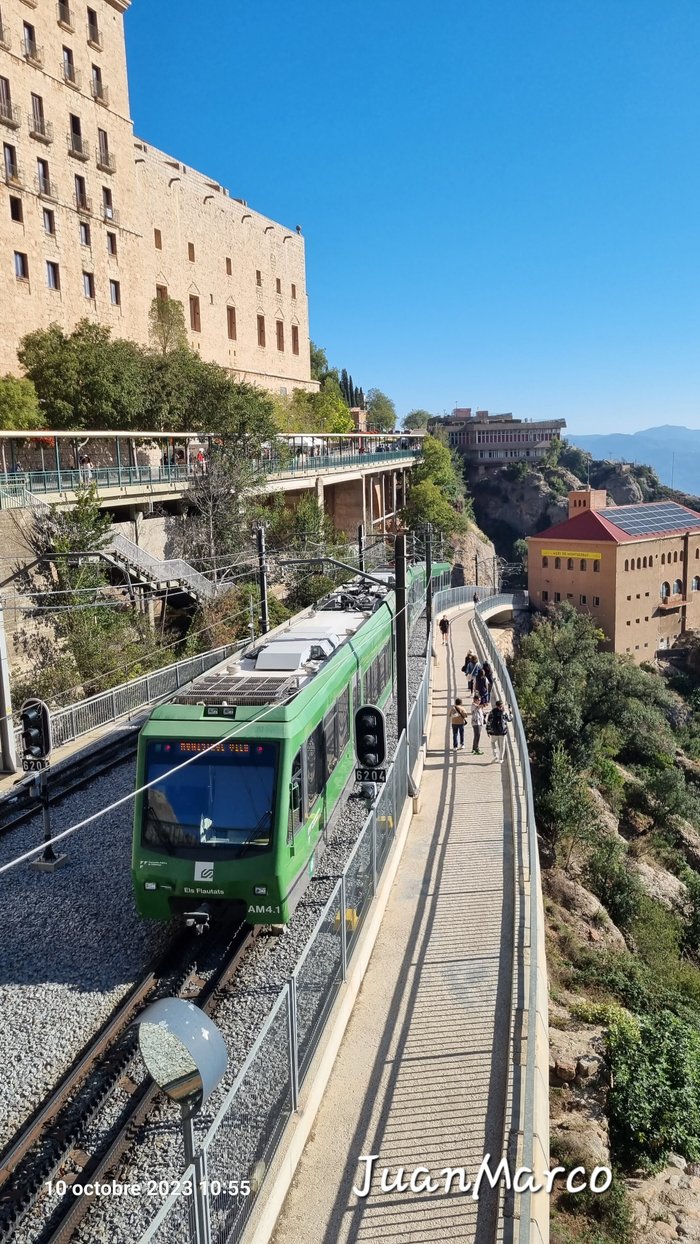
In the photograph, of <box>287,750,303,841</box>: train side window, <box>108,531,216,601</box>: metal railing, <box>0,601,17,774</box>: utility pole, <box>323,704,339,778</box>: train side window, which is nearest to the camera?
<box>287,750,303,841</box>: train side window

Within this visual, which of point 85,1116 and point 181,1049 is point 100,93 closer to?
point 85,1116

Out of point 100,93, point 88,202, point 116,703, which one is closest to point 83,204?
point 88,202

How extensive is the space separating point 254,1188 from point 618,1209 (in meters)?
4.98

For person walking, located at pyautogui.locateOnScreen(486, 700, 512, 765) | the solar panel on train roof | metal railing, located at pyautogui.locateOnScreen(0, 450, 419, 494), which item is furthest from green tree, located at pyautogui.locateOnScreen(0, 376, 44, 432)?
the solar panel on train roof

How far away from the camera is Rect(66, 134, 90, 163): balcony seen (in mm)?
35094

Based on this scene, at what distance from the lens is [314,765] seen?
34.2ft

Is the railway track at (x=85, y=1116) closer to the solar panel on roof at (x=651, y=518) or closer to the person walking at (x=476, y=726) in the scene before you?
the person walking at (x=476, y=726)

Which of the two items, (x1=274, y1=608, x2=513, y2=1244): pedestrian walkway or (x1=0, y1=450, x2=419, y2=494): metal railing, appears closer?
(x1=274, y1=608, x2=513, y2=1244): pedestrian walkway

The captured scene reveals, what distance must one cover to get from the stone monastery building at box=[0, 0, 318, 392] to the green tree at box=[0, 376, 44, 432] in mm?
4299

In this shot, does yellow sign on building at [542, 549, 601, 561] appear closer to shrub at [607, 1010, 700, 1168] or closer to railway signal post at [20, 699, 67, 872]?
shrub at [607, 1010, 700, 1168]

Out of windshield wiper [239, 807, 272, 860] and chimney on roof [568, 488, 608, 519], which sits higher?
chimney on roof [568, 488, 608, 519]

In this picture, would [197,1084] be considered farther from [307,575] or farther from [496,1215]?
[307,575]

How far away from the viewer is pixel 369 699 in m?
15.0

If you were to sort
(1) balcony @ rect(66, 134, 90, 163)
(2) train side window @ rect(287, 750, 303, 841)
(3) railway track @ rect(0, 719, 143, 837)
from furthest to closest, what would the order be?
(1) balcony @ rect(66, 134, 90, 163) < (3) railway track @ rect(0, 719, 143, 837) < (2) train side window @ rect(287, 750, 303, 841)
